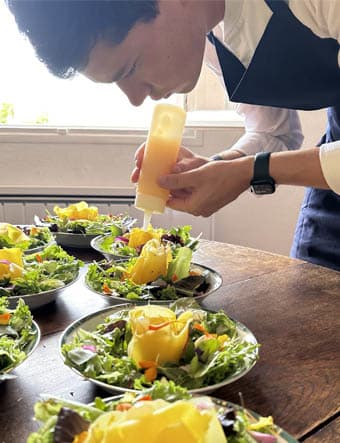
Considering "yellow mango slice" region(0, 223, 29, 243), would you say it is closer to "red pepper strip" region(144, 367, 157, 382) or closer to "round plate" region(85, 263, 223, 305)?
"round plate" region(85, 263, 223, 305)

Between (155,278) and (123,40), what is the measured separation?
1.43 feet

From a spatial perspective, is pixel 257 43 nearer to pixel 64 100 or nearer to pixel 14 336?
pixel 14 336

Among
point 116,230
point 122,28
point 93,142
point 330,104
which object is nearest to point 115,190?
point 93,142

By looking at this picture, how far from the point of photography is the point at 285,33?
109cm

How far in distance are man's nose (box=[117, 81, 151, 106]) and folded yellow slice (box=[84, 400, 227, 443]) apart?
81 cm

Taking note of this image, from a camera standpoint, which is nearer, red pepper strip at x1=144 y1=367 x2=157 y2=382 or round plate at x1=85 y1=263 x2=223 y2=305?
red pepper strip at x1=144 y1=367 x2=157 y2=382

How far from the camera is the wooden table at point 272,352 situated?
0.63 m

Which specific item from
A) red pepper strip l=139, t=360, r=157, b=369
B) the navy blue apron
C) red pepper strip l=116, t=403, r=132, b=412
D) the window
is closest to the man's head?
the navy blue apron

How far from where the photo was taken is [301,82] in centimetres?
118

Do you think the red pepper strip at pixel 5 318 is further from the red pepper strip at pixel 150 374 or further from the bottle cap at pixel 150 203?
the bottle cap at pixel 150 203

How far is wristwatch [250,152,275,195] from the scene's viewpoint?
1059mm

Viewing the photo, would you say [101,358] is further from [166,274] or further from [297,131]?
[297,131]

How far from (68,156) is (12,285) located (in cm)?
141

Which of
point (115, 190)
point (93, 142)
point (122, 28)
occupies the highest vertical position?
point (122, 28)
